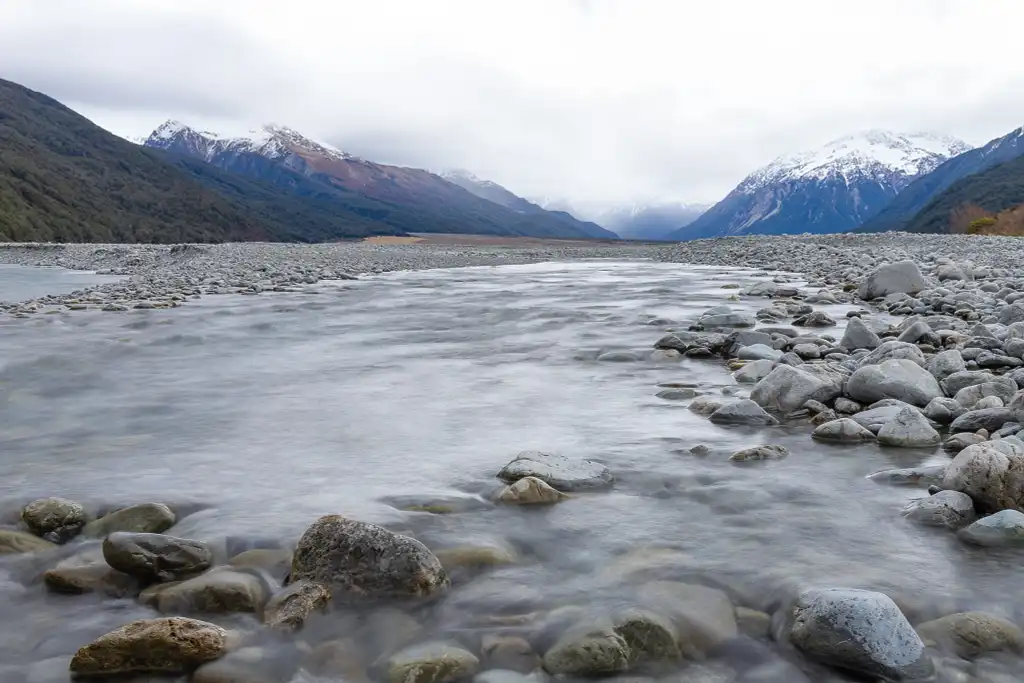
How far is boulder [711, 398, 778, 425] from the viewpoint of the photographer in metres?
5.70

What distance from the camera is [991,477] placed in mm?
3768

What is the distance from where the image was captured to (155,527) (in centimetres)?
377

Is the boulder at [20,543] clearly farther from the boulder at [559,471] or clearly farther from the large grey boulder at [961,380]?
the large grey boulder at [961,380]

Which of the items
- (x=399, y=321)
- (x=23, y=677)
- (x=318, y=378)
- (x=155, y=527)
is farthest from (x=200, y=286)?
(x=23, y=677)

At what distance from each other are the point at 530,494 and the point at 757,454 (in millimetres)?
1580

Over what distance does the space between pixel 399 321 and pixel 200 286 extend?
830 centimetres

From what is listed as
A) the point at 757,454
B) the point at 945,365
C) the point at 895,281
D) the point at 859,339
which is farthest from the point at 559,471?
the point at 895,281

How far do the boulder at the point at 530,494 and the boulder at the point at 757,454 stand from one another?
1262 mm

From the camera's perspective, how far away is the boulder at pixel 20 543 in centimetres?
353

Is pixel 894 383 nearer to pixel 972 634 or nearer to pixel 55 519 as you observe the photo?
pixel 972 634

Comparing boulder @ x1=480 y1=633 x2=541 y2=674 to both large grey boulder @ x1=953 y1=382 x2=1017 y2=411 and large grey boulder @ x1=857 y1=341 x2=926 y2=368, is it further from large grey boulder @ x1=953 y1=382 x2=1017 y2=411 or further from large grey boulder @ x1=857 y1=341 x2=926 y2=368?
large grey boulder @ x1=857 y1=341 x2=926 y2=368

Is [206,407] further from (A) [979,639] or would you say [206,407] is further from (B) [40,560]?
(A) [979,639]

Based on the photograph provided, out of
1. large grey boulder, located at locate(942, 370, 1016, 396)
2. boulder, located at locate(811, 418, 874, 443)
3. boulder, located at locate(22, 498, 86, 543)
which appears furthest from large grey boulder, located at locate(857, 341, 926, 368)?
boulder, located at locate(22, 498, 86, 543)

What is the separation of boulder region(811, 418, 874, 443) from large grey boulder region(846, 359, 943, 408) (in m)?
0.79
